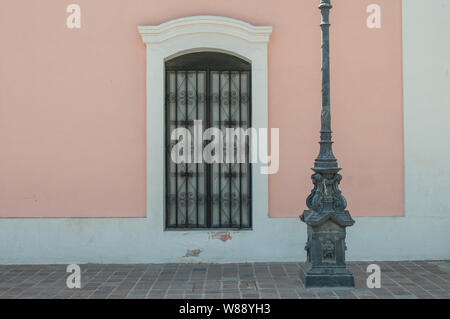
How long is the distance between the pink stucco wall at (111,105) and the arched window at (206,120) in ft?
1.37

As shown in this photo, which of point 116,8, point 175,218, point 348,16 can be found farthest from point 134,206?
point 348,16

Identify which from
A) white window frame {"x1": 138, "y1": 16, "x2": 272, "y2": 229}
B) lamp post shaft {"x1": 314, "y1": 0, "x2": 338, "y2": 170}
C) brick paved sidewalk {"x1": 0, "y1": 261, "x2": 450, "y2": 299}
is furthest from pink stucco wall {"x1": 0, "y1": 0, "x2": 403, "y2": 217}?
lamp post shaft {"x1": 314, "y1": 0, "x2": 338, "y2": 170}

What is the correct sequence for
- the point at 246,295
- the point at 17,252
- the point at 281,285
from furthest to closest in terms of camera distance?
the point at 17,252 < the point at 281,285 < the point at 246,295

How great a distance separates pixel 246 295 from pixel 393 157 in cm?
327

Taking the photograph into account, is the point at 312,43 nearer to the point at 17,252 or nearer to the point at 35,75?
the point at 35,75

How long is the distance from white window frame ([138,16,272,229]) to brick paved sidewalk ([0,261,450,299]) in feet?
2.81

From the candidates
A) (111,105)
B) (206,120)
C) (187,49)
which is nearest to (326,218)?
(206,120)

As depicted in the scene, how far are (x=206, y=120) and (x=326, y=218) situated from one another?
2.56 metres

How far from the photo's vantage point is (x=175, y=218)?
7520mm

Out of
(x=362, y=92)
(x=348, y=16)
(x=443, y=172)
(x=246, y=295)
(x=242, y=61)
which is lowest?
(x=246, y=295)

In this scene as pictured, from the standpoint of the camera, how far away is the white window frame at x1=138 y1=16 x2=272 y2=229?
7.30 meters

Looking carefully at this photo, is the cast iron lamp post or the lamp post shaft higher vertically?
the lamp post shaft

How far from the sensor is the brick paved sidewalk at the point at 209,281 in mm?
5719

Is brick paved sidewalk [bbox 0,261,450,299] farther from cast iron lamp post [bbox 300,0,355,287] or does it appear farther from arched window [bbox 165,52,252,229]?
arched window [bbox 165,52,252,229]
